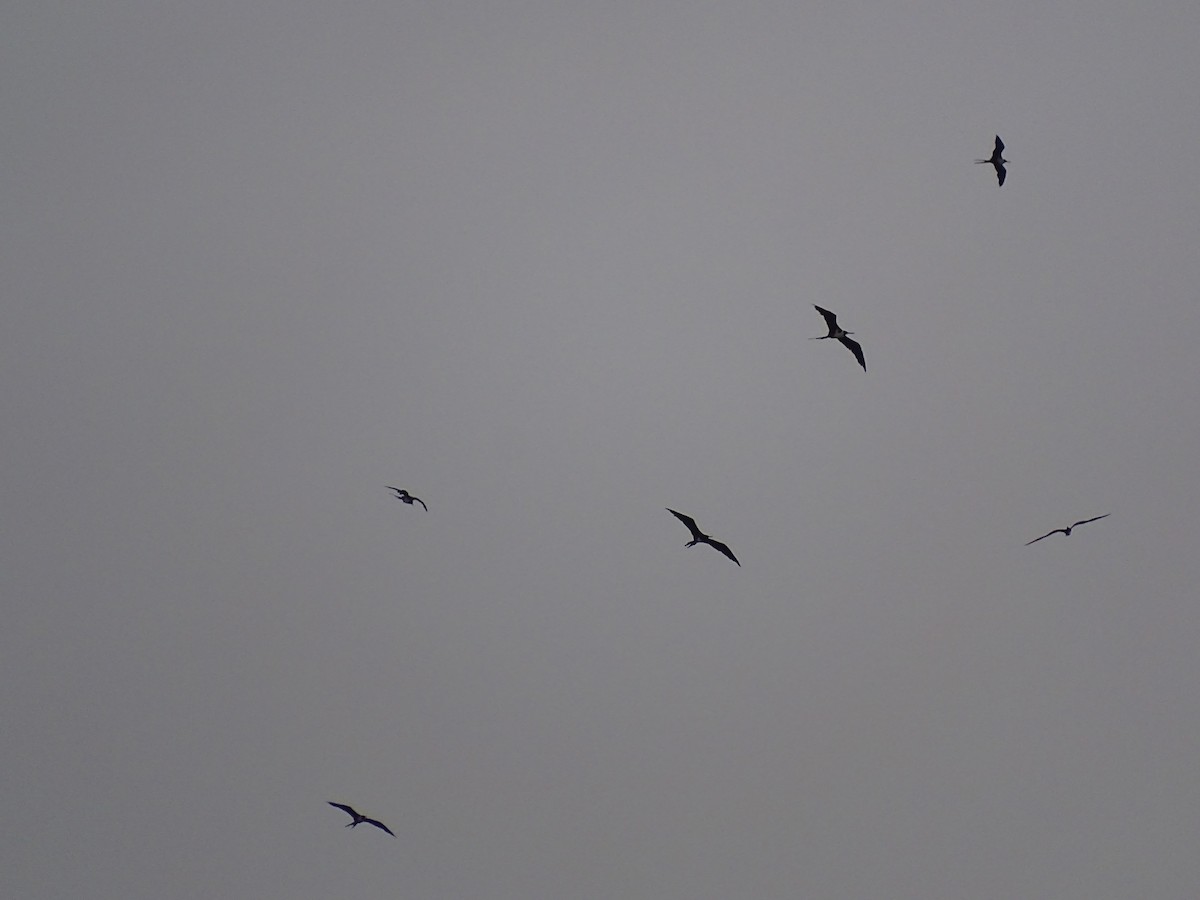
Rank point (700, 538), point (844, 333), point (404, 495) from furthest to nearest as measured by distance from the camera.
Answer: point (404, 495)
point (844, 333)
point (700, 538)

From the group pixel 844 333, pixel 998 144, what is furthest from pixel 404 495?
pixel 998 144

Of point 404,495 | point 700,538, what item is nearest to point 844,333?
point 700,538

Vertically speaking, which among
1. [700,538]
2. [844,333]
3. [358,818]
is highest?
[844,333]

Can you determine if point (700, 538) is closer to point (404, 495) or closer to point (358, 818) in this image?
point (404, 495)

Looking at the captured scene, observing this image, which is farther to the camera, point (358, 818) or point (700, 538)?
point (358, 818)

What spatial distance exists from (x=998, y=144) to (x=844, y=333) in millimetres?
11598

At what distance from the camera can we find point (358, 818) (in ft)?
132

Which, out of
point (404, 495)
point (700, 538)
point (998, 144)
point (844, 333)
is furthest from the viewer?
point (404, 495)

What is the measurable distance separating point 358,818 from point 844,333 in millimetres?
29717

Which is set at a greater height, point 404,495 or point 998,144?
point 998,144

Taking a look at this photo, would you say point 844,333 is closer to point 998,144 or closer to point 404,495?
point 998,144

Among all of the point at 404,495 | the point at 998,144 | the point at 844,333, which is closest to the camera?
the point at 844,333

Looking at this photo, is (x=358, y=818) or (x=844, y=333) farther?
(x=358, y=818)

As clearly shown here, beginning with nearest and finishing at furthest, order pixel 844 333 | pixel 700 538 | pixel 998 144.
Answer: pixel 700 538
pixel 844 333
pixel 998 144
